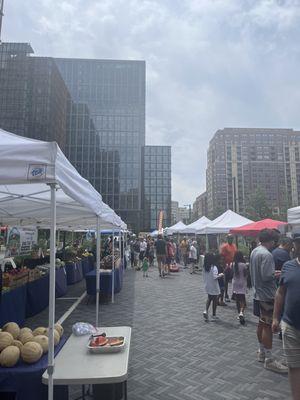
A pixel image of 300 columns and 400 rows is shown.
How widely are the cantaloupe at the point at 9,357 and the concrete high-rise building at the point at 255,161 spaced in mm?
63911

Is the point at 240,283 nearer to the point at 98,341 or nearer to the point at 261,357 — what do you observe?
the point at 261,357

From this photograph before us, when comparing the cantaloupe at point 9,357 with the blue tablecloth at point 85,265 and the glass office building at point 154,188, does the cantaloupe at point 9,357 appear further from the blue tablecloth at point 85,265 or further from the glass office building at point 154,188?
the glass office building at point 154,188

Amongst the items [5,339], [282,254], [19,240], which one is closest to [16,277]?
[5,339]

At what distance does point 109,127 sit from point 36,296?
8109 cm

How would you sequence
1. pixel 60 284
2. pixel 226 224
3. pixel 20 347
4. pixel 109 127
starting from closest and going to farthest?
1. pixel 20 347
2. pixel 60 284
3. pixel 226 224
4. pixel 109 127

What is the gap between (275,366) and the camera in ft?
14.7

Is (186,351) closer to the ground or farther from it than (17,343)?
closer to the ground

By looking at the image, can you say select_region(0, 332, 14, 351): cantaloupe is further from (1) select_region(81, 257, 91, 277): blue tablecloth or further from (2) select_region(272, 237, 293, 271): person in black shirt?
Answer: (1) select_region(81, 257, 91, 277): blue tablecloth

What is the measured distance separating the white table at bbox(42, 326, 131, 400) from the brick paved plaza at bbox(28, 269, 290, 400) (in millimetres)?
1038

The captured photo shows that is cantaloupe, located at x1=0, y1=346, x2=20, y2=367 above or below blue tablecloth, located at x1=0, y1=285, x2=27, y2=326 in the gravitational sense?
above

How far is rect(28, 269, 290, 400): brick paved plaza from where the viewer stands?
3914 mm

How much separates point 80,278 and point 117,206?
66.9 m

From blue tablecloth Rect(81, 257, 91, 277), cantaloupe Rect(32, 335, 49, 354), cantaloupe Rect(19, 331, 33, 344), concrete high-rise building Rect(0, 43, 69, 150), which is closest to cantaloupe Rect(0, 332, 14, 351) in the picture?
cantaloupe Rect(19, 331, 33, 344)

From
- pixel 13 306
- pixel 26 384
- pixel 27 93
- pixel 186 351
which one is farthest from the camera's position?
pixel 27 93
